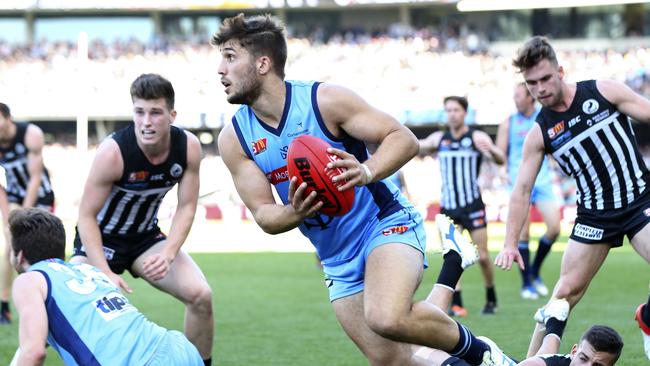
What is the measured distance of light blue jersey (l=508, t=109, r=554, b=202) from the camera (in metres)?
12.2

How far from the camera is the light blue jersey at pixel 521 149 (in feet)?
40.2

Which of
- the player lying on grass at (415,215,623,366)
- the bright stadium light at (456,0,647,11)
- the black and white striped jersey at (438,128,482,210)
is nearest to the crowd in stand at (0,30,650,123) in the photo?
the bright stadium light at (456,0,647,11)

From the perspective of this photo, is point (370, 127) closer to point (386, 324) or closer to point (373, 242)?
point (373, 242)

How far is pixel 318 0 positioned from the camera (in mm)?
40875

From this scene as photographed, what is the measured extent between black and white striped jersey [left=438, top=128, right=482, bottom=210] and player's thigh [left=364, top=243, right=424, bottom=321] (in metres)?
5.60

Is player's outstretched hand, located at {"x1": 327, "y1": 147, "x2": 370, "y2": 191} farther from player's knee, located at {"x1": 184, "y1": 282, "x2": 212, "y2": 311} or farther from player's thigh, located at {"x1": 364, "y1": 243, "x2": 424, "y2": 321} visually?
player's knee, located at {"x1": 184, "y1": 282, "x2": 212, "y2": 311}

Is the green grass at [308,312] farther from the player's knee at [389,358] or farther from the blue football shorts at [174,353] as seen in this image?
the blue football shorts at [174,353]

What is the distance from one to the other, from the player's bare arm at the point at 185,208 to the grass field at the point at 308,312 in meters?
1.26

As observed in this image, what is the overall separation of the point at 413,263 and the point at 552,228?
6733mm

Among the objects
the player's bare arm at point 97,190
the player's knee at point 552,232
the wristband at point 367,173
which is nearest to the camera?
the wristband at point 367,173

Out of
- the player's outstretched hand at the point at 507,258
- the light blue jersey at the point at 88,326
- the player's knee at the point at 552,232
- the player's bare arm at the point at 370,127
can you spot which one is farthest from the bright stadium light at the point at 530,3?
the light blue jersey at the point at 88,326

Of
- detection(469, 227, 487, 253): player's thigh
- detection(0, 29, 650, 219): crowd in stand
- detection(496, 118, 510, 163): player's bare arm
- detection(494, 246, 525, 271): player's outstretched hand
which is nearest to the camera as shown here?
detection(494, 246, 525, 271): player's outstretched hand

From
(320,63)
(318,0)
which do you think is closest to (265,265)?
(320,63)

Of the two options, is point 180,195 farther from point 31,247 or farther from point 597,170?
point 597,170
